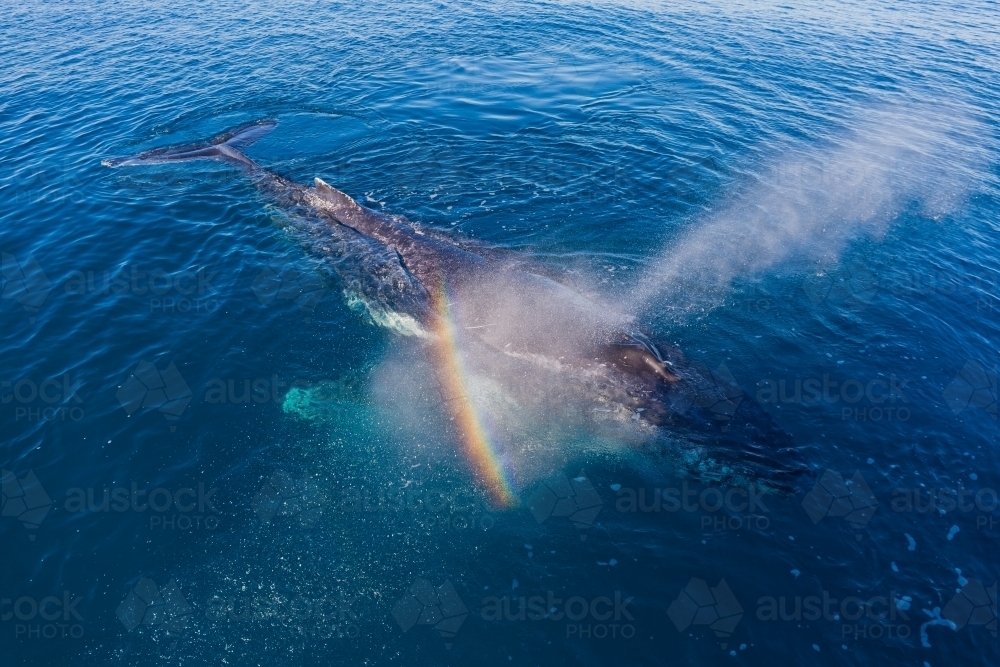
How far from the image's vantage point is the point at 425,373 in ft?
62.1

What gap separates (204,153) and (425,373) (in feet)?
74.5

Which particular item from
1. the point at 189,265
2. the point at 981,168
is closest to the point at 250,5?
the point at 189,265

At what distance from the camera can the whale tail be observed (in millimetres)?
30641

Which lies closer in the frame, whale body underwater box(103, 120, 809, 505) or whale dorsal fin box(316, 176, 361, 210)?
whale body underwater box(103, 120, 809, 505)

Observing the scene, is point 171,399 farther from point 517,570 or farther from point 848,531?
point 848,531

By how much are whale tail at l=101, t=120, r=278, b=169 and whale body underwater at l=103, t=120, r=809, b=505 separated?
10.9 meters

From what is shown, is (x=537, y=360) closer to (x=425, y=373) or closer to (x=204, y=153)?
(x=425, y=373)

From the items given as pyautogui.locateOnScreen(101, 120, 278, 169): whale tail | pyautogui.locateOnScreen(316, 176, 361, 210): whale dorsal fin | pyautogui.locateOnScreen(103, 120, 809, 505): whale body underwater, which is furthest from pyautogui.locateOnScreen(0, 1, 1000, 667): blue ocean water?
pyautogui.locateOnScreen(316, 176, 361, 210): whale dorsal fin

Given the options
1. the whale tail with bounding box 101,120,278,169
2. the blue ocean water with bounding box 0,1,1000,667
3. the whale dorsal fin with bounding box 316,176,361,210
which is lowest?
the blue ocean water with bounding box 0,1,1000,667

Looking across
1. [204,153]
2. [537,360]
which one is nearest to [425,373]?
[537,360]

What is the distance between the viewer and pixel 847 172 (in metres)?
30.2

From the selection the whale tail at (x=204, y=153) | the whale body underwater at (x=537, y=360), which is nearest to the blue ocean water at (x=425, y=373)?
the whale body underwater at (x=537, y=360)

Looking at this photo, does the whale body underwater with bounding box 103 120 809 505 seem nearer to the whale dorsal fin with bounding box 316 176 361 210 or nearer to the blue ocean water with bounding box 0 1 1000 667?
the blue ocean water with bounding box 0 1 1000 667

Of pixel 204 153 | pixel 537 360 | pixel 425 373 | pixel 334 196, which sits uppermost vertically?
pixel 204 153
